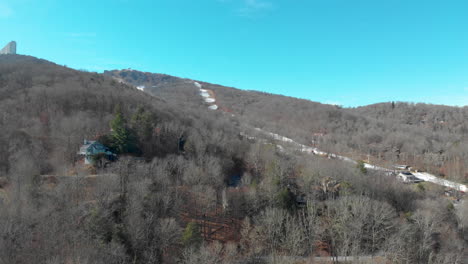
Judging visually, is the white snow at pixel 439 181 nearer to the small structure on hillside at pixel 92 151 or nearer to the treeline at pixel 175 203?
the treeline at pixel 175 203

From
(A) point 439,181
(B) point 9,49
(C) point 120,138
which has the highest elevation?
(B) point 9,49

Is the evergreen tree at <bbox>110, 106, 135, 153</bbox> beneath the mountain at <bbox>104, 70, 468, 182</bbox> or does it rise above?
beneath

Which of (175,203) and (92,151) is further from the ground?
(92,151)

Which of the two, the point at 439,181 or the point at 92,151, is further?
the point at 439,181

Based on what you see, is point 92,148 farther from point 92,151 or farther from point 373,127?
point 373,127

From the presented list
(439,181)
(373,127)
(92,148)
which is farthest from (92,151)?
(373,127)

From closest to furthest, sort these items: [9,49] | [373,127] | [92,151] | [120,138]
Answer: [92,151]
[120,138]
[373,127]
[9,49]

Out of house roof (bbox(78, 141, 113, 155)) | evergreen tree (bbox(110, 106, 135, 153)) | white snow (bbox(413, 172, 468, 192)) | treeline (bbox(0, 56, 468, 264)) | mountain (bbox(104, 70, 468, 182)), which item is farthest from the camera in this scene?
mountain (bbox(104, 70, 468, 182))

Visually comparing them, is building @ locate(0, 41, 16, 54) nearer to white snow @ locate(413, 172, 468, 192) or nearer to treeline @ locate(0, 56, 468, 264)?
treeline @ locate(0, 56, 468, 264)

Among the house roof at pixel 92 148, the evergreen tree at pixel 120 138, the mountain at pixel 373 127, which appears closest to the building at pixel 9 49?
the mountain at pixel 373 127

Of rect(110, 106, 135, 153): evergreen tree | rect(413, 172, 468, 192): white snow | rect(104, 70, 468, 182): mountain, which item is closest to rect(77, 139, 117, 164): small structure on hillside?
rect(110, 106, 135, 153): evergreen tree

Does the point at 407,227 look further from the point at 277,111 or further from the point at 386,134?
the point at 277,111
